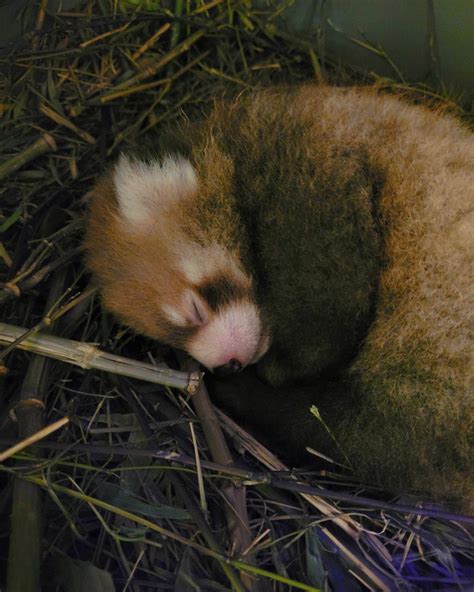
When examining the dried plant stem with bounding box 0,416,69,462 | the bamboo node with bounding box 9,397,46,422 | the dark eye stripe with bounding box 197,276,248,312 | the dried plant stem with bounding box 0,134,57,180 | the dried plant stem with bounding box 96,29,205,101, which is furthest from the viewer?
the dried plant stem with bounding box 96,29,205,101

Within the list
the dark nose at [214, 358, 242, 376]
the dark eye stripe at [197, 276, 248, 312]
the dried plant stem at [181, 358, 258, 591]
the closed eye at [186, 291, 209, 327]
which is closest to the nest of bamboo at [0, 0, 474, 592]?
the dried plant stem at [181, 358, 258, 591]

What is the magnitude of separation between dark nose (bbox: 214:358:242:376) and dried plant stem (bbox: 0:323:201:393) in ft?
0.50

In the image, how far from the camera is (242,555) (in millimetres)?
2361

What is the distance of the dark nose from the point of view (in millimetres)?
2824

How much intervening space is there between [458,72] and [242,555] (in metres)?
2.79

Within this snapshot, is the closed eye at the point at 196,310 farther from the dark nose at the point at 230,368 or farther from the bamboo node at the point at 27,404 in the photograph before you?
the bamboo node at the point at 27,404

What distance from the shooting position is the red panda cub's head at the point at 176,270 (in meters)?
2.77

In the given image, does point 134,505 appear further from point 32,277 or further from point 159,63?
point 159,63

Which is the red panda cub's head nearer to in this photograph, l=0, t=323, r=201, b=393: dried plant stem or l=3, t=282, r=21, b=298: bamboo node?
l=0, t=323, r=201, b=393: dried plant stem

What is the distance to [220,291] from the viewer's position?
2750 millimetres

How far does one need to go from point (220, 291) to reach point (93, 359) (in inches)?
24.8

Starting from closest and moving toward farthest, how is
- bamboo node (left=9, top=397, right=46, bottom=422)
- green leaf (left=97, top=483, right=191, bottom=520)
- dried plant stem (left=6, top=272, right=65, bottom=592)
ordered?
1. dried plant stem (left=6, top=272, right=65, bottom=592)
2. green leaf (left=97, top=483, right=191, bottom=520)
3. bamboo node (left=9, top=397, right=46, bottom=422)

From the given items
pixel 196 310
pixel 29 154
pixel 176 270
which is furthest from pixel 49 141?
pixel 196 310

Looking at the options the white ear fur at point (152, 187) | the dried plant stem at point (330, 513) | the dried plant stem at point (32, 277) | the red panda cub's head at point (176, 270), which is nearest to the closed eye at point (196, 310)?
the red panda cub's head at point (176, 270)
